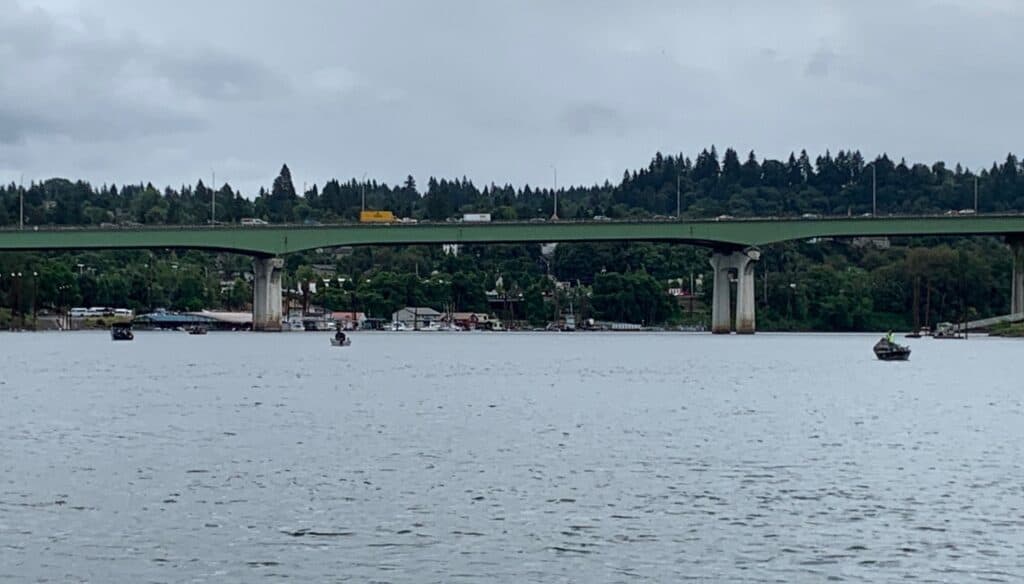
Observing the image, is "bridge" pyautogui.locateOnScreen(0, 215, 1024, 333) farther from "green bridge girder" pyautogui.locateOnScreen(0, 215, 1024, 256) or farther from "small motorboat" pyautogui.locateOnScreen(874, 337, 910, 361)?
"small motorboat" pyautogui.locateOnScreen(874, 337, 910, 361)

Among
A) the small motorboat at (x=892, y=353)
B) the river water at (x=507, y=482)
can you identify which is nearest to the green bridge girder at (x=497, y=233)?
the small motorboat at (x=892, y=353)

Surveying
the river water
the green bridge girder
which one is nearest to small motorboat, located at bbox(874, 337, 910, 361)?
the river water

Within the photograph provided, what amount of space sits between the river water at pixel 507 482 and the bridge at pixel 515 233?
308 feet

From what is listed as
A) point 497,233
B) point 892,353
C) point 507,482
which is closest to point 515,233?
point 497,233

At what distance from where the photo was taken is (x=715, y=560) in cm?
3616

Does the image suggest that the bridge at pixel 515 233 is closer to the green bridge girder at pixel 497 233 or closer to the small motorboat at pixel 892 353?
the green bridge girder at pixel 497 233

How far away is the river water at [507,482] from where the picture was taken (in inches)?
1415

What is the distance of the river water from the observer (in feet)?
118

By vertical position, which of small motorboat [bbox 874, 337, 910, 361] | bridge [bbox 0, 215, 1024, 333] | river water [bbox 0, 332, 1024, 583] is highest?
→ bridge [bbox 0, 215, 1024, 333]

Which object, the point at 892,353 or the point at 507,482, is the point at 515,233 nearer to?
the point at 892,353

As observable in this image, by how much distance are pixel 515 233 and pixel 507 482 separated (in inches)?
5754

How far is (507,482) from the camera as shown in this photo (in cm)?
4838

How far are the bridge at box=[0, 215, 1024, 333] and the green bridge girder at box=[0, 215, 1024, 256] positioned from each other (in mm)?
101

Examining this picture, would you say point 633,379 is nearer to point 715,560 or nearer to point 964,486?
point 964,486
